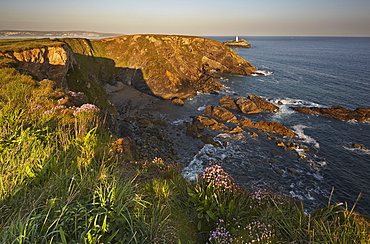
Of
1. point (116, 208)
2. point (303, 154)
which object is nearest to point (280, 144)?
point (303, 154)

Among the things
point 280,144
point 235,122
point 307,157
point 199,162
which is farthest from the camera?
point 235,122

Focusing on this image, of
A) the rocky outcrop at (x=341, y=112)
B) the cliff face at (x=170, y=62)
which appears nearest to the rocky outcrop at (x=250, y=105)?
the rocky outcrop at (x=341, y=112)

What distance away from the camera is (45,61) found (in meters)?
26.1

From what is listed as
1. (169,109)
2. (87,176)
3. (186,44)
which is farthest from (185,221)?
(186,44)

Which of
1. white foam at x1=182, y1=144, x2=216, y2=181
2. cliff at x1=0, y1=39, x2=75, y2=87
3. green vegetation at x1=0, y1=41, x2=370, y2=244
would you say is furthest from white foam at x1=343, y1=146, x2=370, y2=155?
cliff at x1=0, y1=39, x2=75, y2=87

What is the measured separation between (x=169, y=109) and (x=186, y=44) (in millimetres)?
50564

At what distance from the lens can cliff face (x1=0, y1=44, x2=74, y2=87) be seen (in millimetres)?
22469

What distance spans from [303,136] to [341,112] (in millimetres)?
14333

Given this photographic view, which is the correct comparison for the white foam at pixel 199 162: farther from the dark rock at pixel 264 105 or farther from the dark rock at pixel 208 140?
the dark rock at pixel 264 105

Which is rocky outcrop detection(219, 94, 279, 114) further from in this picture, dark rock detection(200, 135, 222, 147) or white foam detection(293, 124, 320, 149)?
dark rock detection(200, 135, 222, 147)

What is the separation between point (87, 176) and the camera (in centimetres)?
443

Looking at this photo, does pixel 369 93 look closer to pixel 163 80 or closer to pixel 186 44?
pixel 163 80

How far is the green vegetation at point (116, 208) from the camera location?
3.15 meters

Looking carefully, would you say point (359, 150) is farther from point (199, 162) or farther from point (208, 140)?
point (199, 162)
